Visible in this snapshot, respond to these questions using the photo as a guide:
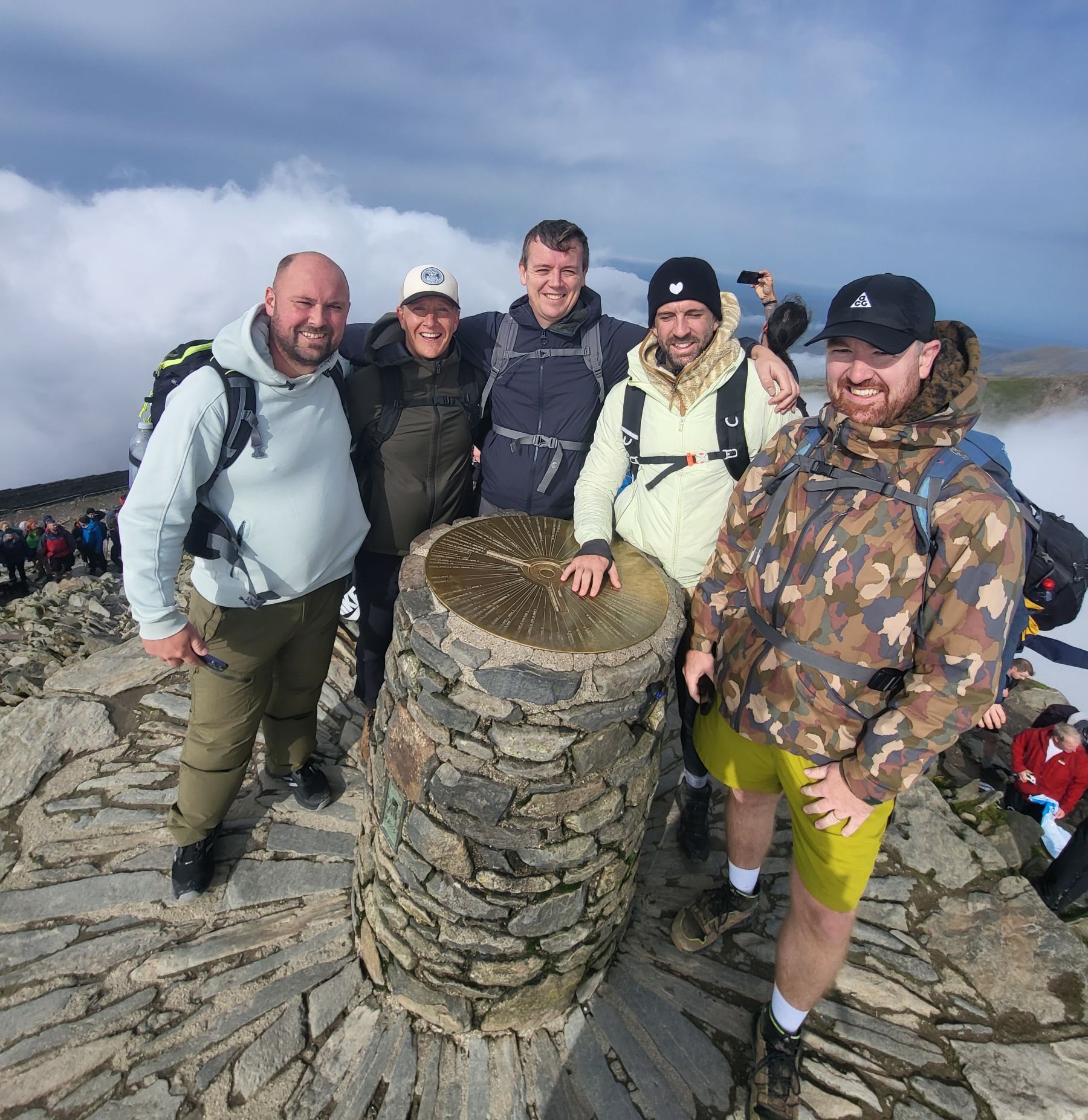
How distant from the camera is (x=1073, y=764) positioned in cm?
602

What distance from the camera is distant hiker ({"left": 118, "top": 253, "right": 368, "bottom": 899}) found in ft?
10.7

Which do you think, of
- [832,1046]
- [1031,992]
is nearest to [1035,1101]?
[1031,992]

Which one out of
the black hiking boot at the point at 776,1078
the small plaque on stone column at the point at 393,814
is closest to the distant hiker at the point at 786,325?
the small plaque on stone column at the point at 393,814

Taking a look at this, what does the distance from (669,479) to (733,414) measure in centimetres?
49

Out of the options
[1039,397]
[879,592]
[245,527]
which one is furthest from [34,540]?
[1039,397]

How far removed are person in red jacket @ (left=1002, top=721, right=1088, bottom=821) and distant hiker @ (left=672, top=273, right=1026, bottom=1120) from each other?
411cm

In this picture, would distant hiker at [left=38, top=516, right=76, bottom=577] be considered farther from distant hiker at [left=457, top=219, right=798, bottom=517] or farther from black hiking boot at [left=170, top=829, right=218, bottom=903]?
distant hiker at [left=457, top=219, right=798, bottom=517]

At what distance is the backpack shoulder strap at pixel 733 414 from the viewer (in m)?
3.57

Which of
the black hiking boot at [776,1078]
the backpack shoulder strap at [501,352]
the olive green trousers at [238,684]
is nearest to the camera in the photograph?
the black hiking boot at [776,1078]

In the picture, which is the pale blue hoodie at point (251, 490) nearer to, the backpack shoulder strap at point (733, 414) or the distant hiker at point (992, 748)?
the backpack shoulder strap at point (733, 414)

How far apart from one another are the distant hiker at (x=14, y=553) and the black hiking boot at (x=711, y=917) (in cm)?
1930

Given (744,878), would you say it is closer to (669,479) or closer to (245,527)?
(669,479)

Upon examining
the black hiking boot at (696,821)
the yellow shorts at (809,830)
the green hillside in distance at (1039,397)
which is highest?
the green hillside in distance at (1039,397)

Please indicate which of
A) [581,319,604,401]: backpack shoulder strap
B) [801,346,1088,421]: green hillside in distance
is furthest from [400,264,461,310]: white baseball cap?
[801,346,1088,421]: green hillside in distance
